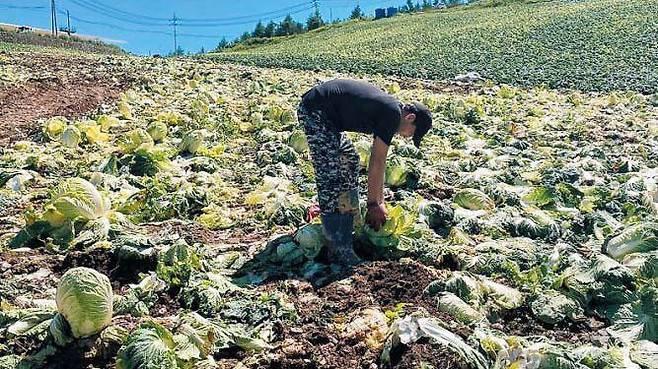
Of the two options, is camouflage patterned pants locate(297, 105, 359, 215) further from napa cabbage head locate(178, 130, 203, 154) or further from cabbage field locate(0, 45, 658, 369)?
napa cabbage head locate(178, 130, 203, 154)

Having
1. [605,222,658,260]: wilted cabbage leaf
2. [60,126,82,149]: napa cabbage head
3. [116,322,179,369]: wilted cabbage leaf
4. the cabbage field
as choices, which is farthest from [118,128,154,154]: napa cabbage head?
[605,222,658,260]: wilted cabbage leaf

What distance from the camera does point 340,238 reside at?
594 cm

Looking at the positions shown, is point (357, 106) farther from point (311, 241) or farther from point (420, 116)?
point (311, 241)

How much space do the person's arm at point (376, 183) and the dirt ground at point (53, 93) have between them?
774 centimetres

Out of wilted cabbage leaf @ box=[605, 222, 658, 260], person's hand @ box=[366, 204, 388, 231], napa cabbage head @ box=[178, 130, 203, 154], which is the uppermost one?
napa cabbage head @ box=[178, 130, 203, 154]

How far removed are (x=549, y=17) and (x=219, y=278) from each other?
46.0 m

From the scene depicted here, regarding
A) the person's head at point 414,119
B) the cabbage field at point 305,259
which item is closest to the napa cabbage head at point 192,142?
the cabbage field at point 305,259

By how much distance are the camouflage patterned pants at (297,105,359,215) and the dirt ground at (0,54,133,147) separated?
23.8 ft

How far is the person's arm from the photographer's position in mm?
5723

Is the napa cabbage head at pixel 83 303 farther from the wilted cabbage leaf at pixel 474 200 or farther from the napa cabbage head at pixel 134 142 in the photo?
the napa cabbage head at pixel 134 142

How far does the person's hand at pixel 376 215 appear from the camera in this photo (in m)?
5.97

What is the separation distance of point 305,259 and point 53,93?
12748mm

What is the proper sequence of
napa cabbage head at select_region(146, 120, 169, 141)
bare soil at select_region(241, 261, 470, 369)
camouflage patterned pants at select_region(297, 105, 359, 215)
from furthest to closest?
napa cabbage head at select_region(146, 120, 169, 141) → camouflage patterned pants at select_region(297, 105, 359, 215) → bare soil at select_region(241, 261, 470, 369)

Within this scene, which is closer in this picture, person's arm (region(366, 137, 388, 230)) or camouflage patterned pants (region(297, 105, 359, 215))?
person's arm (region(366, 137, 388, 230))
